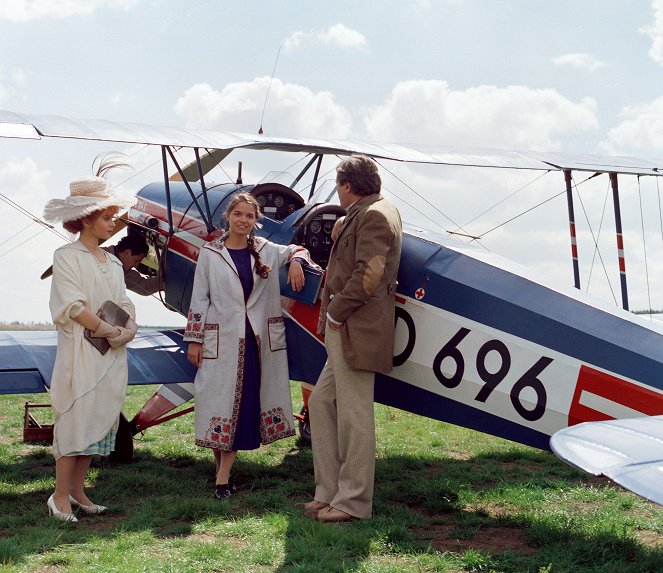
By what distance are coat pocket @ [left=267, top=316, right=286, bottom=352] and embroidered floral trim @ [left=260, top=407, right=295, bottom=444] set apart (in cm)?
42

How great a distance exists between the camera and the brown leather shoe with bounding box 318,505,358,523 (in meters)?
4.82

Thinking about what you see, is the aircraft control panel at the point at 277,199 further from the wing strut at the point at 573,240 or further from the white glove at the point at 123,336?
the wing strut at the point at 573,240

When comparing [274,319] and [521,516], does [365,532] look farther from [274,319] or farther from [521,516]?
[274,319]

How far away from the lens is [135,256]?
26.3 ft

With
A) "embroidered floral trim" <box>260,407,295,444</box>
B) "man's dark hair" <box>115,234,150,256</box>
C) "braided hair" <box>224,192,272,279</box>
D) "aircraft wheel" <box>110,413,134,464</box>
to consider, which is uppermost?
"braided hair" <box>224,192,272,279</box>

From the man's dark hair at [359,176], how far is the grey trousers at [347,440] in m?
0.85

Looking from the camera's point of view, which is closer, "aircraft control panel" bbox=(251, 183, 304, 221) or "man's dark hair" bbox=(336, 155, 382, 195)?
"man's dark hair" bbox=(336, 155, 382, 195)

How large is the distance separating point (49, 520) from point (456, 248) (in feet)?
9.55

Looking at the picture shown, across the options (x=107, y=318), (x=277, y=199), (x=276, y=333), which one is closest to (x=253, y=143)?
(x=277, y=199)

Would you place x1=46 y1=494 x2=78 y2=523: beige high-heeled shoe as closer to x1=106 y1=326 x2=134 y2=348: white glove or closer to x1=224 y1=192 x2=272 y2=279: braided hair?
x1=106 y1=326 x2=134 y2=348: white glove

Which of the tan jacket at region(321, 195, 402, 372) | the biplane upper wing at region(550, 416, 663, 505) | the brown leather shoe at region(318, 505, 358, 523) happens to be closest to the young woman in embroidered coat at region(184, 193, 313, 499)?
the tan jacket at region(321, 195, 402, 372)

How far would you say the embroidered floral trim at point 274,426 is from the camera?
18.5 ft

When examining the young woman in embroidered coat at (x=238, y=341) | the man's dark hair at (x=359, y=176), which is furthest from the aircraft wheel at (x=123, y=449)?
the man's dark hair at (x=359, y=176)

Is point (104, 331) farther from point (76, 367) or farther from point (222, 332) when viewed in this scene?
point (222, 332)
